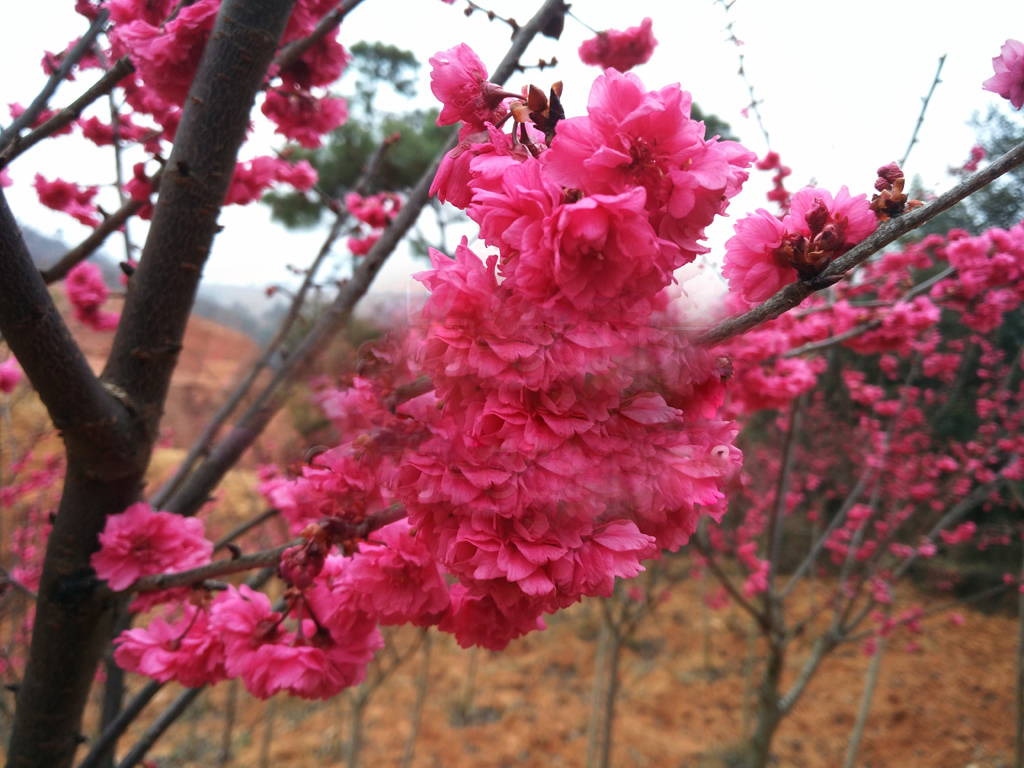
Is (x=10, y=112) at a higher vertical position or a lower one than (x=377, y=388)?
higher

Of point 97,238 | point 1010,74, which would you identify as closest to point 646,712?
point 97,238

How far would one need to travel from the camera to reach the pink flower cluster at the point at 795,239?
0.57 metres

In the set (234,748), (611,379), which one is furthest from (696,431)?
(234,748)

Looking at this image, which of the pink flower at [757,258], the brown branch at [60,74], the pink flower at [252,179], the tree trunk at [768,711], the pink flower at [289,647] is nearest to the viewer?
the pink flower at [757,258]

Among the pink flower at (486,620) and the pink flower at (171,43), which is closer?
the pink flower at (486,620)

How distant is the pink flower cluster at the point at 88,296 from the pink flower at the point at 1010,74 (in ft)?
9.12

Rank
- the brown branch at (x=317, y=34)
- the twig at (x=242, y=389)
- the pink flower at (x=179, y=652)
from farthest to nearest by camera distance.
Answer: the twig at (x=242, y=389), the brown branch at (x=317, y=34), the pink flower at (x=179, y=652)

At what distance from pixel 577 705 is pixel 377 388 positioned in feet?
17.6

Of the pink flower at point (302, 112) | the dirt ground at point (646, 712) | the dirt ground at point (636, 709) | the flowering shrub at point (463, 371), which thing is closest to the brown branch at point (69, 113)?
the flowering shrub at point (463, 371)

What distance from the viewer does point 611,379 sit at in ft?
1.72

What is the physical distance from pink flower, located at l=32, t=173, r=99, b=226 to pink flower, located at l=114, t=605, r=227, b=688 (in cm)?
164

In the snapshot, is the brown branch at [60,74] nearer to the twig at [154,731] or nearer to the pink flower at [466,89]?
the pink flower at [466,89]

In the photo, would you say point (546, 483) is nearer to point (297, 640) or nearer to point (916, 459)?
point (297, 640)

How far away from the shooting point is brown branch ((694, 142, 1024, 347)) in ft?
1.74
